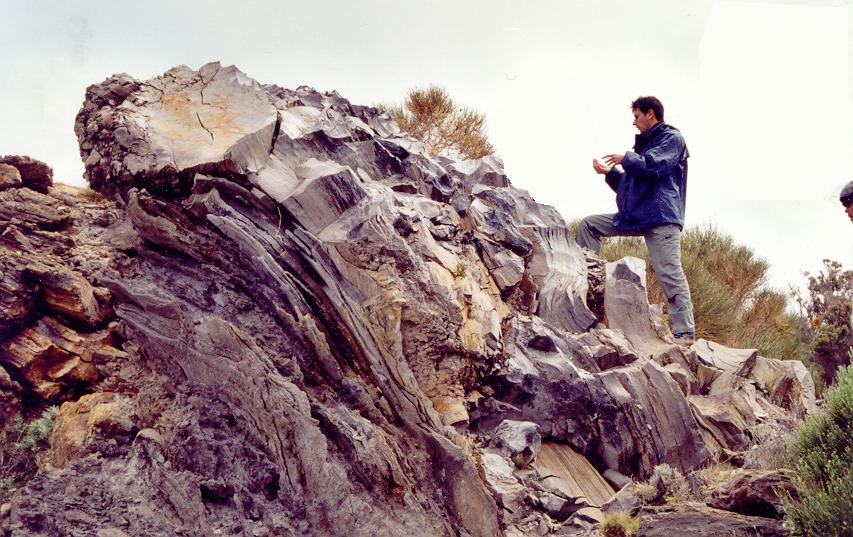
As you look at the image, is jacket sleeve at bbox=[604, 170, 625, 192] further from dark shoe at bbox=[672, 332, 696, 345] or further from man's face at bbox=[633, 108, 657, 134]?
dark shoe at bbox=[672, 332, 696, 345]

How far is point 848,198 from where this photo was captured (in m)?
4.85

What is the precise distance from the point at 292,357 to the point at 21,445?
2207 millimetres

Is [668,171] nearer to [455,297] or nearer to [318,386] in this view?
[455,297]

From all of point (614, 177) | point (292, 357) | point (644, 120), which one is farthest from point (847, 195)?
point (292, 357)

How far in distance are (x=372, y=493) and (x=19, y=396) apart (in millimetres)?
3126

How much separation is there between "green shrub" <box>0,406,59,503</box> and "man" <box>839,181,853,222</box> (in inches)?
253

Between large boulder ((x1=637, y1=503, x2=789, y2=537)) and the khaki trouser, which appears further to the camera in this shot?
the khaki trouser

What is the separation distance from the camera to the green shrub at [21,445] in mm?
4969

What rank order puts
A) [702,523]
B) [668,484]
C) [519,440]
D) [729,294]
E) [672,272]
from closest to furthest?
[702,523] < [668,484] < [519,440] < [672,272] < [729,294]

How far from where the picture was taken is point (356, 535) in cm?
442

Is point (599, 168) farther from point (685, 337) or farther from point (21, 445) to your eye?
point (21, 445)

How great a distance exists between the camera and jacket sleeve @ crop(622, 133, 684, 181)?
26.3 feet

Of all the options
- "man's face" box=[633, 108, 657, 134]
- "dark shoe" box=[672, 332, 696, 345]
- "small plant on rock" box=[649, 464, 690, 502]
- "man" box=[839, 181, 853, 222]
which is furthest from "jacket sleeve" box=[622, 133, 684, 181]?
"small plant on rock" box=[649, 464, 690, 502]

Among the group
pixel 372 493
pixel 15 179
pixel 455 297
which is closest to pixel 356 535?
pixel 372 493
